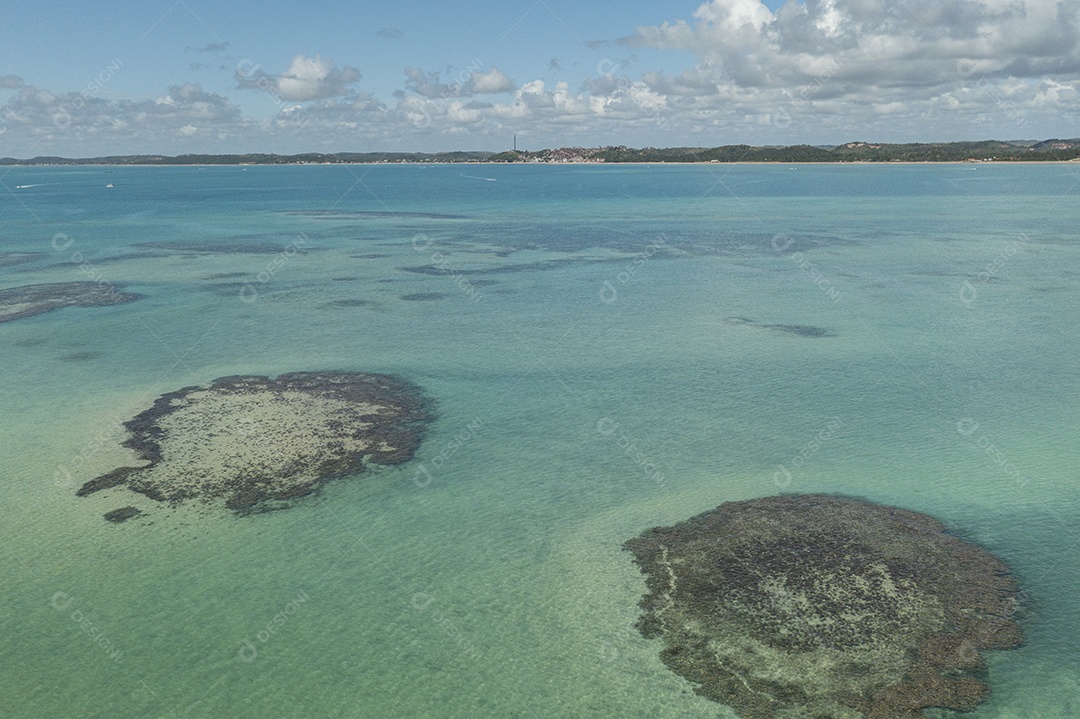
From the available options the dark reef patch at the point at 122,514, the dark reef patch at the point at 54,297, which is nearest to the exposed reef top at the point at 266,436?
the dark reef patch at the point at 122,514

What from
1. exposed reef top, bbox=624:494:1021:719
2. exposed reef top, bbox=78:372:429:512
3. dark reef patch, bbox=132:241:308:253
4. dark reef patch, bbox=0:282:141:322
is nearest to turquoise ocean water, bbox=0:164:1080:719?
exposed reef top, bbox=624:494:1021:719

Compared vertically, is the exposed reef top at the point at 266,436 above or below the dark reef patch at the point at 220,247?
below

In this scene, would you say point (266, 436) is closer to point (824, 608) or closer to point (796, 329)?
point (824, 608)

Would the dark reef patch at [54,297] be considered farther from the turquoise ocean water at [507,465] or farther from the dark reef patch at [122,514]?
the dark reef patch at [122,514]

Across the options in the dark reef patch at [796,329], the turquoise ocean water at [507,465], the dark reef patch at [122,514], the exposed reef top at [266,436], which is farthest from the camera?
the dark reef patch at [796,329]

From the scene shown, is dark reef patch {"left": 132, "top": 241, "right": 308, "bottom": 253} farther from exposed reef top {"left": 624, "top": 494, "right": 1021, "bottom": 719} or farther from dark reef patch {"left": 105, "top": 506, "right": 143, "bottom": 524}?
exposed reef top {"left": 624, "top": 494, "right": 1021, "bottom": 719}

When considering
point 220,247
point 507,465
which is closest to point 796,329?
point 507,465
